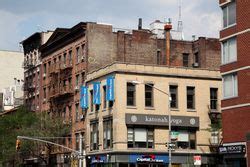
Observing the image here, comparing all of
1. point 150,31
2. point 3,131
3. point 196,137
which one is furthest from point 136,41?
point 3,131

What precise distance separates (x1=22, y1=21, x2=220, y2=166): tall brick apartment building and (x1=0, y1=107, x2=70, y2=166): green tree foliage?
2.49 m

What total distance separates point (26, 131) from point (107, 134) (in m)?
12.1

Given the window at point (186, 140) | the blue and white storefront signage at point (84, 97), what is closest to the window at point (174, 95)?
the window at point (186, 140)

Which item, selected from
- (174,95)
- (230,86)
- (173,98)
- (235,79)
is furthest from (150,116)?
(235,79)

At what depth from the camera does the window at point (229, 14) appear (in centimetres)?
5056

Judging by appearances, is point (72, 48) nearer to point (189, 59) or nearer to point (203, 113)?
point (189, 59)

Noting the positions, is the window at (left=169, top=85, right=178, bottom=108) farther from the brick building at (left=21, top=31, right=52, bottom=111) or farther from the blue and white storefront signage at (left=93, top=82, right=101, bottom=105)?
the brick building at (left=21, top=31, right=52, bottom=111)

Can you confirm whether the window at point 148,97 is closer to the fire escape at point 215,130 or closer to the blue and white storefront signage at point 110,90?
the blue and white storefront signage at point 110,90

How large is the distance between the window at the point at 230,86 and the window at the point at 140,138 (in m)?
13.8

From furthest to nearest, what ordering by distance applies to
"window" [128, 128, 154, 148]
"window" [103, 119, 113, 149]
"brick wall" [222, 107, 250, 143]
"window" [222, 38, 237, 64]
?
"window" [103, 119, 113, 149] < "window" [128, 128, 154, 148] < "window" [222, 38, 237, 64] < "brick wall" [222, 107, 250, 143]

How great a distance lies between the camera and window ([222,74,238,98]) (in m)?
49.7

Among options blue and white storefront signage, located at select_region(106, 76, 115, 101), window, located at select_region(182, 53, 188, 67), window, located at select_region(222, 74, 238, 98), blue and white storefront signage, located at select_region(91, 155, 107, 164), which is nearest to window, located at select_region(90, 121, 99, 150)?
blue and white storefront signage, located at select_region(91, 155, 107, 164)

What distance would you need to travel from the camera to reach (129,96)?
205 feet

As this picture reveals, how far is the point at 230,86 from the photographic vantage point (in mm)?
50500
